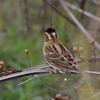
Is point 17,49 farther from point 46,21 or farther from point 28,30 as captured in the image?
point 46,21

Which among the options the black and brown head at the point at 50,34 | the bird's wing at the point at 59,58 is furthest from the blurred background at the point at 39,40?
the black and brown head at the point at 50,34

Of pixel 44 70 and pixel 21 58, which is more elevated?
pixel 44 70

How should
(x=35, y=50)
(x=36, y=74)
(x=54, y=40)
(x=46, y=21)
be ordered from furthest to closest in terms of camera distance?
(x=46, y=21)
(x=35, y=50)
(x=54, y=40)
(x=36, y=74)

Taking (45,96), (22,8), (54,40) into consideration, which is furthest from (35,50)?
(54,40)

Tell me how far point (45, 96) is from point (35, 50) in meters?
1.33

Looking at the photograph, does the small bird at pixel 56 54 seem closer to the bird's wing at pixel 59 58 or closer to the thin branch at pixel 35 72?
the bird's wing at pixel 59 58

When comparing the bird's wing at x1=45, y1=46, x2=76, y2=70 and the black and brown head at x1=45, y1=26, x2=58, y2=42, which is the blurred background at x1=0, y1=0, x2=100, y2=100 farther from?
the black and brown head at x1=45, y1=26, x2=58, y2=42

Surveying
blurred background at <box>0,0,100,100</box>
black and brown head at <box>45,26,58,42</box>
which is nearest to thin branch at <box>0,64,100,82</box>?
blurred background at <box>0,0,100,100</box>

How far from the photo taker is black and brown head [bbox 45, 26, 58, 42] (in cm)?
386

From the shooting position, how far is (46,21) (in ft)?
25.9

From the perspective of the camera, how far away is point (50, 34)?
3.93m

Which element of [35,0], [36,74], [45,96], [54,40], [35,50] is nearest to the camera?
[36,74]

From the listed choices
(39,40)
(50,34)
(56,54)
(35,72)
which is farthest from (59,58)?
(39,40)

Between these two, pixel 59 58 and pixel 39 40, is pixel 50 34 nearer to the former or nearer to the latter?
pixel 59 58
